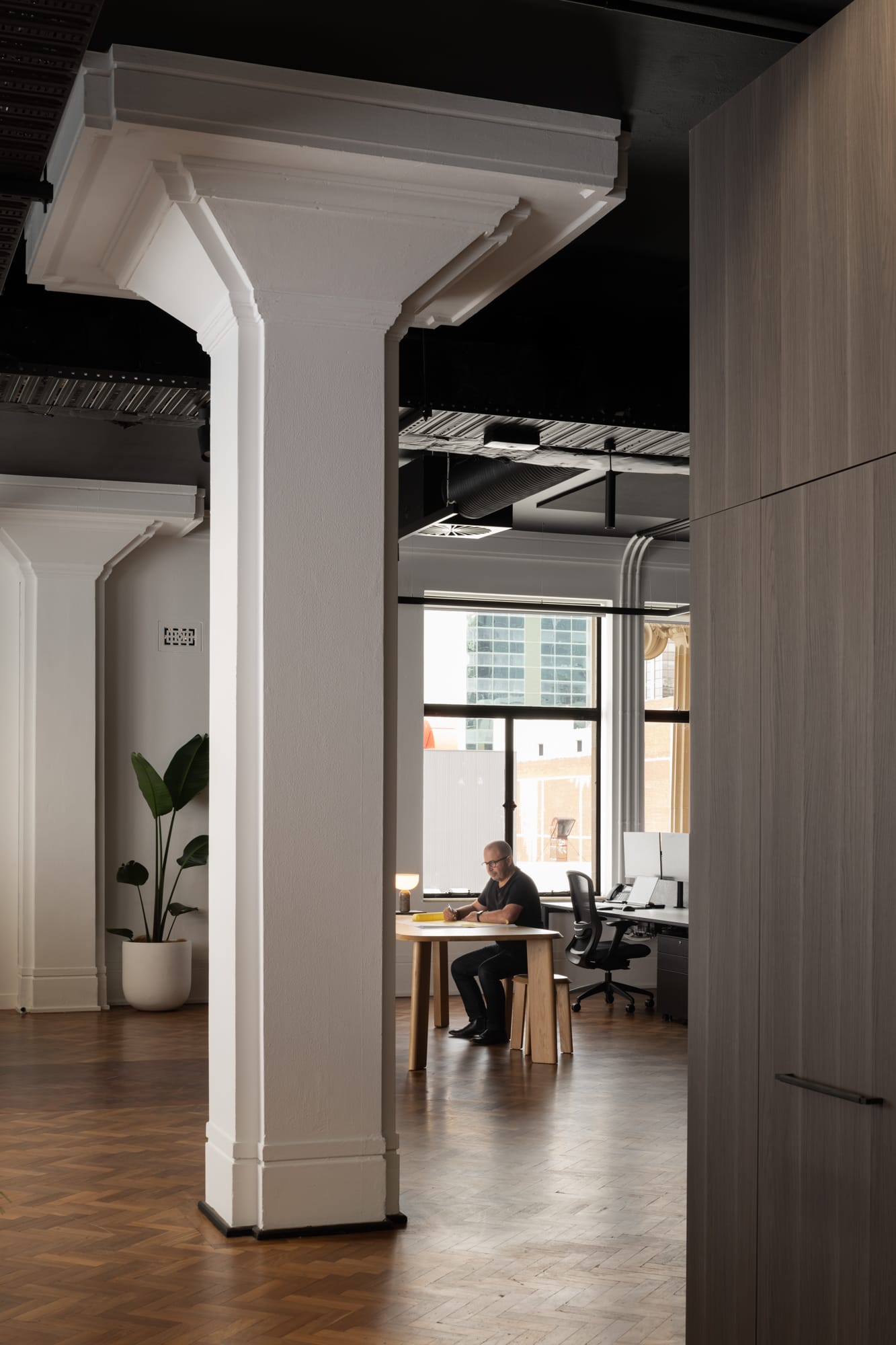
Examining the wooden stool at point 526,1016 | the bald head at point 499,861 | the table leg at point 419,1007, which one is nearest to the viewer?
the table leg at point 419,1007

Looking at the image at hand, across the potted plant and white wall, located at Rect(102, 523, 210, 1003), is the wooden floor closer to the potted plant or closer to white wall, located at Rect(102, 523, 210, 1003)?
the potted plant

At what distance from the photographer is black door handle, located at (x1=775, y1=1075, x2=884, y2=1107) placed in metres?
2.94

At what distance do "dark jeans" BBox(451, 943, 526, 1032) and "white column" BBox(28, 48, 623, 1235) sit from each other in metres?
4.37

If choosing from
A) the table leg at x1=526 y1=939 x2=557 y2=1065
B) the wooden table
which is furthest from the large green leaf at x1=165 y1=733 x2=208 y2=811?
the table leg at x1=526 y1=939 x2=557 y2=1065

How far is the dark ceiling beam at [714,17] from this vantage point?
4246 mm

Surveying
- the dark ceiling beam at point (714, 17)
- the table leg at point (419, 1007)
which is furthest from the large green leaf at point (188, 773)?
the dark ceiling beam at point (714, 17)

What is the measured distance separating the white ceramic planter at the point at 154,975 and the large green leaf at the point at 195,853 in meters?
0.60

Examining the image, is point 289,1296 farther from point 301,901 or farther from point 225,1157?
point 301,901

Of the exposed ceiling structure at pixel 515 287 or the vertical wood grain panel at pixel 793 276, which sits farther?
the exposed ceiling structure at pixel 515 287

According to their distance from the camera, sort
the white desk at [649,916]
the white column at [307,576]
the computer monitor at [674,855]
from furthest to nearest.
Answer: the computer monitor at [674,855], the white desk at [649,916], the white column at [307,576]

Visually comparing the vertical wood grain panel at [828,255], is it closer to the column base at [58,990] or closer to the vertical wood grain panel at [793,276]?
the vertical wood grain panel at [793,276]

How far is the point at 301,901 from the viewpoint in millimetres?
5109

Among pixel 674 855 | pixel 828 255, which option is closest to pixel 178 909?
pixel 674 855

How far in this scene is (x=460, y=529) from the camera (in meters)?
9.50
